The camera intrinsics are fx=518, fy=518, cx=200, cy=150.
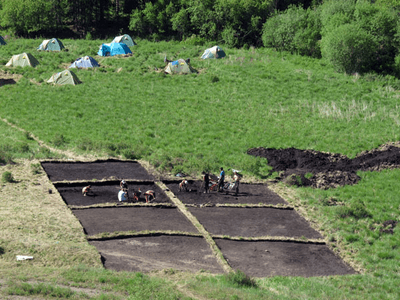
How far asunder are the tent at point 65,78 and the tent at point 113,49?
932 cm

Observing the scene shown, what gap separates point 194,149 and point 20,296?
20.5 m

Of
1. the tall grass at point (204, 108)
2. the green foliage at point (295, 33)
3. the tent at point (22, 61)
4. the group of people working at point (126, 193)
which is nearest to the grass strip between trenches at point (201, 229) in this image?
the group of people working at point (126, 193)

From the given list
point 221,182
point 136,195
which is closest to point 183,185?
point 221,182

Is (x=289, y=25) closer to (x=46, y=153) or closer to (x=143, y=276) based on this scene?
(x=46, y=153)

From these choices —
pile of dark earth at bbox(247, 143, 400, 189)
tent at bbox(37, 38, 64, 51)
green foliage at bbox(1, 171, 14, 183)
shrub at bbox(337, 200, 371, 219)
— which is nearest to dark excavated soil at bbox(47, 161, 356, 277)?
shrub at bbox(337, 200, 371, 219)

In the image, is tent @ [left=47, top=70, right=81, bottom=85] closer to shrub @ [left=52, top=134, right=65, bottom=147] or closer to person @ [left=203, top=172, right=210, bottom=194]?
shrub @ [left=52, top=134, right=65, bottom=147]

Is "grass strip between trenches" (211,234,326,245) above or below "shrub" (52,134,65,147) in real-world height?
above

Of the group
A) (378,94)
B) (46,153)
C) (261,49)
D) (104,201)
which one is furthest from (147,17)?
(104,201)

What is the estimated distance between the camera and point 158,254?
21.4 m

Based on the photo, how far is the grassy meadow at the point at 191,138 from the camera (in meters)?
19.0

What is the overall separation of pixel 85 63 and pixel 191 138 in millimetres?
19417

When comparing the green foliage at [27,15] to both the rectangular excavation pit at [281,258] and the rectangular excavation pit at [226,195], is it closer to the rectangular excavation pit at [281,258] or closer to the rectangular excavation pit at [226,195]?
the rectangular excavation pit at [226,195]

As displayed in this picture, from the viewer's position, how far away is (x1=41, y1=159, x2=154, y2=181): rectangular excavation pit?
29.8m

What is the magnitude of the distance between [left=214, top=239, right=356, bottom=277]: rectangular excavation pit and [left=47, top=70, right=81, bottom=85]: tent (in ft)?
93.2
